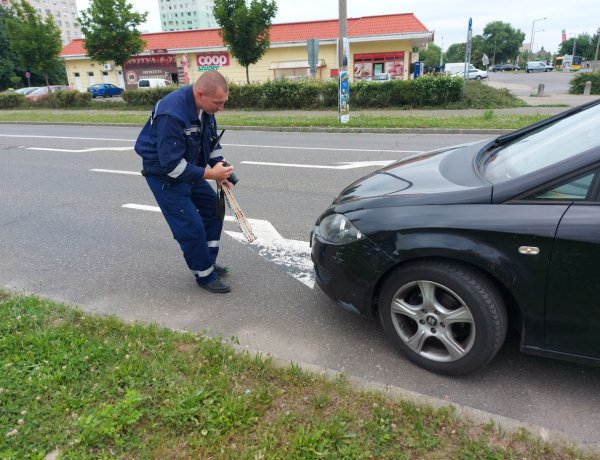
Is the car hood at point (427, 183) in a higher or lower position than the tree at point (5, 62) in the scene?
lower

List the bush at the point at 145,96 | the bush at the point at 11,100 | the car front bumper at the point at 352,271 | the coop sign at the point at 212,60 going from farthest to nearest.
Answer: the coop sign at the point at 212,60 < the bush at the point at 11,100 < the bush at the point at 145,96 < the car front bumper at the point at 352,271

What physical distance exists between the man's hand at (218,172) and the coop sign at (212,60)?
106ft

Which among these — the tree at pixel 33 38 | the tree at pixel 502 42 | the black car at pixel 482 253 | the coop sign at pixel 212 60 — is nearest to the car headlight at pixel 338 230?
the black car at pixel 482 253

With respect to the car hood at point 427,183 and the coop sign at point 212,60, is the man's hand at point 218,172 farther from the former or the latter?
the coop sign at point 212,60

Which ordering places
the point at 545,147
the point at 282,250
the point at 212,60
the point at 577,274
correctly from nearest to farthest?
the point at 577,274 → the point at 545,147 → the point at 282,250 → the point at 212,60

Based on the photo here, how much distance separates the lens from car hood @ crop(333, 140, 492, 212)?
2.57 meters

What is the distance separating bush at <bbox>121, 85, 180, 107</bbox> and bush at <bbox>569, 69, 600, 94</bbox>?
19.1 metres

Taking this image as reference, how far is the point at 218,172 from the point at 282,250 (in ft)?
4.70

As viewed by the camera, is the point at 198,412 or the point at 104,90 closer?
the point at 198,412

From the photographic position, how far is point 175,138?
10.4ft

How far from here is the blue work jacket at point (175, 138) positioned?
10.4 feet

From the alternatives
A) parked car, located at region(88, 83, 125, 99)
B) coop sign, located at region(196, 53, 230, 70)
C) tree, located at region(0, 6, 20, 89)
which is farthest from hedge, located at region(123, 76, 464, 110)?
tree, located at region(0, 6, 20, 89)

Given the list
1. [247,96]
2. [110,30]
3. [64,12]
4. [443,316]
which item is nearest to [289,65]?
[110,30]

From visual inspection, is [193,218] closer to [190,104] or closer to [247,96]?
[190,104]
